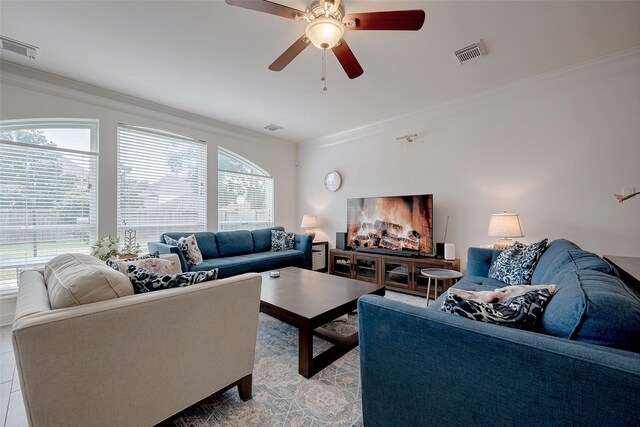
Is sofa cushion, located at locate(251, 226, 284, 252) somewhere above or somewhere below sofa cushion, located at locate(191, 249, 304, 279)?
above

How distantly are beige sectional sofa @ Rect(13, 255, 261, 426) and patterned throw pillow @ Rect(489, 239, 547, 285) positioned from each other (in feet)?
7.07

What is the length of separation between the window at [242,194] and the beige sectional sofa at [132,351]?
10.7ft

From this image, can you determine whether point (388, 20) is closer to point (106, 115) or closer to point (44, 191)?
point (106, 115)

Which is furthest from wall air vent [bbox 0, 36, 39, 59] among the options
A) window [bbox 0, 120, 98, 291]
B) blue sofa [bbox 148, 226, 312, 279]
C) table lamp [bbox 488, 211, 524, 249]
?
table lamp [bbox 488, 211, 524, 249]

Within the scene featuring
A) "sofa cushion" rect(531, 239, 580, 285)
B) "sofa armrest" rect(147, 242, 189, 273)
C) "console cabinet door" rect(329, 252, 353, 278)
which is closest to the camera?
"sofa cushion" rect(531, 239, 580, 285)

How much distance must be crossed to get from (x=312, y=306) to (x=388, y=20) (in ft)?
6.68

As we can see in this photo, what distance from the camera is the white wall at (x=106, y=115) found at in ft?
9.30

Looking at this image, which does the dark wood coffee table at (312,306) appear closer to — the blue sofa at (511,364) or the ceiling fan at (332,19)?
the blue sofa at (511,364)

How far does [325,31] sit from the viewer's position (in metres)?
1.78

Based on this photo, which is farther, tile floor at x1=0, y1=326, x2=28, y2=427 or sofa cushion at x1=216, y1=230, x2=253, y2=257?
sofa cushion at x1=216, y1=230, x2=253, y2=257

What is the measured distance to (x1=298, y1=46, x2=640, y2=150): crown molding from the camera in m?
2.66

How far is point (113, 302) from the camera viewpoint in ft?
3.61

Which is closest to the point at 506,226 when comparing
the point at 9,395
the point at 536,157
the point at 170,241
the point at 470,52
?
the point at 536,157

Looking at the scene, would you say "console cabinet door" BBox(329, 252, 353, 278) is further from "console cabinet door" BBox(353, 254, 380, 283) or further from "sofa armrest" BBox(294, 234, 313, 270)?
"sofa armrest" BBox(294, 234, 313, 270)
